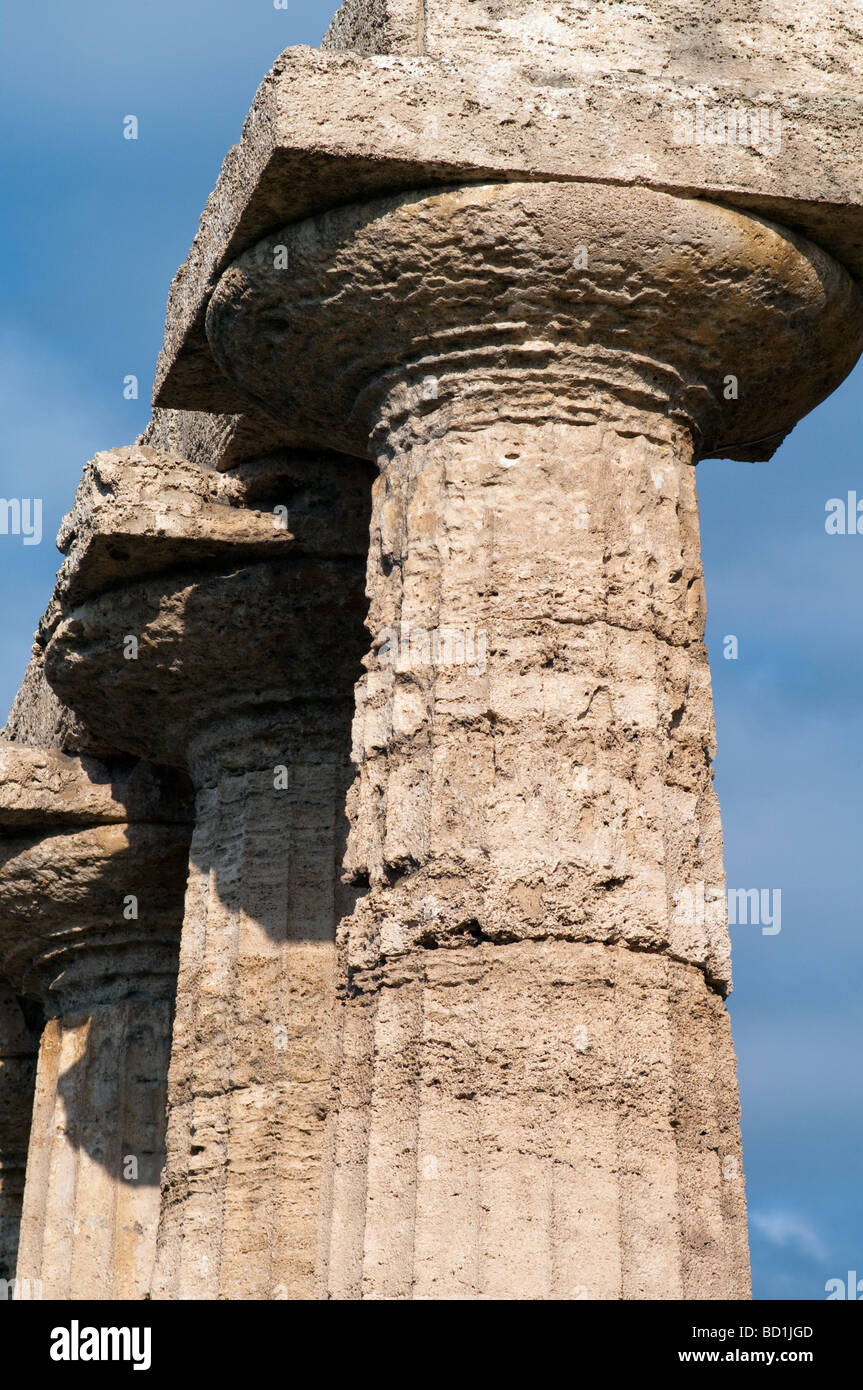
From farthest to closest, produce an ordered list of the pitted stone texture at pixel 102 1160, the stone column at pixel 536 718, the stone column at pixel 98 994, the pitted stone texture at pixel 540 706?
the stone column at pixel 98 994
the pitted stone texture at pixel 102 1160
the pitted stone texture at pixel 540 706
the stone column at pixel 536 718

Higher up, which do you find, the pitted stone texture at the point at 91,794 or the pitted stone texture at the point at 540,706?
the pitted stone texture at the point at 91,794

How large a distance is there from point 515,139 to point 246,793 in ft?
12.4

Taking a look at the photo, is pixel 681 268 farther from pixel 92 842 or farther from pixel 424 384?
pixel 92 842

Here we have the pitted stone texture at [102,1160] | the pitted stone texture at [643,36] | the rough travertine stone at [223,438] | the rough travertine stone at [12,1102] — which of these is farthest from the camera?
the rough travertine stone at [12,1102]

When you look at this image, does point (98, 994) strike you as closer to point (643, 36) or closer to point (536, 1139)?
point (536, 1139)

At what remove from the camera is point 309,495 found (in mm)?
9438

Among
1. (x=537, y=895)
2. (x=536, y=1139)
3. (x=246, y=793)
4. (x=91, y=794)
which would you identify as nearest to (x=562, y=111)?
(x=537, y=895)

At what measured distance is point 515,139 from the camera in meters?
7.01

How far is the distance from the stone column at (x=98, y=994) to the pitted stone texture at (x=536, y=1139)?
5355 millimetres

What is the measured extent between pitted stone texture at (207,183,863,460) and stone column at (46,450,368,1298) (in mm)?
1751

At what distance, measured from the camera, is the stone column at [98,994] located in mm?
11719

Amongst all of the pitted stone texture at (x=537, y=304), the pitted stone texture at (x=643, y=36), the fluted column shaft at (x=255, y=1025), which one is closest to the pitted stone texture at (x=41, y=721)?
the fluted column shaft at (x=255, y=1025)

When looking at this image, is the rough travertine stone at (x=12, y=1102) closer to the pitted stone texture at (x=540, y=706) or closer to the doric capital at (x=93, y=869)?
the doric capital at (x=93, y=869)

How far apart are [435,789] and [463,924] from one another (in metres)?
→ 0.47
